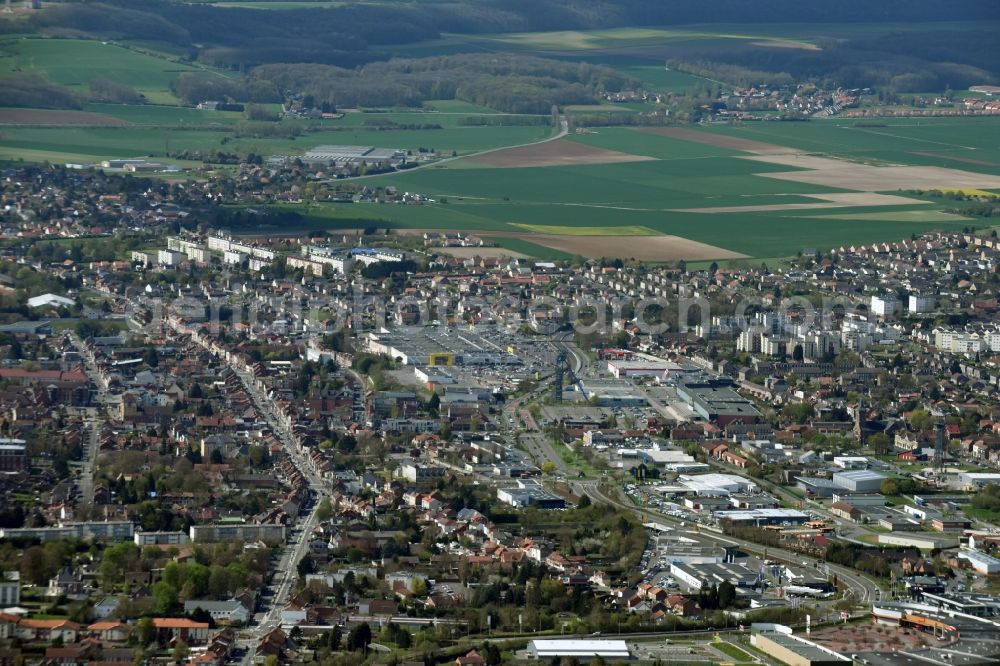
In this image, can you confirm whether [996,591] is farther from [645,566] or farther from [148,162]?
[148,162]

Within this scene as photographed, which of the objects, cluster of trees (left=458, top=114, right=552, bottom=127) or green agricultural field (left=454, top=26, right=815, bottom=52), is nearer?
cluster of trees (left=458, top=114, right=552, bottom=127)

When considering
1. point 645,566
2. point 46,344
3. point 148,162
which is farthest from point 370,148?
point 645,566

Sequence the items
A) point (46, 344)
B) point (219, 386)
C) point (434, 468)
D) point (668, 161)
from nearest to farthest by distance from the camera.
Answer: point (434, 468) < point (219, 386) < point (46, 344) < point (668, 161)

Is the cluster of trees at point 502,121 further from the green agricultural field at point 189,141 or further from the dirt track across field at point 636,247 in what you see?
the dirt track across field at point 636,247

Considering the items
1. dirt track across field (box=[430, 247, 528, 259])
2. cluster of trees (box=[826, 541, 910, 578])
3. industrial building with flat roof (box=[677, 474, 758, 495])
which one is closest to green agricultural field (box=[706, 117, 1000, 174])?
dirt track across field (box=[430, 247, 528, 259])

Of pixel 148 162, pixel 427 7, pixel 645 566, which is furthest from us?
pixel 427 7

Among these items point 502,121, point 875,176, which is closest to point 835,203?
point 875,176

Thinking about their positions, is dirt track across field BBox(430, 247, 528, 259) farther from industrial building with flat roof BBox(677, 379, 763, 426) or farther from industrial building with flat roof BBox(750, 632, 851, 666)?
industrial building with flat roof BBox(750, 632, 851, 666)

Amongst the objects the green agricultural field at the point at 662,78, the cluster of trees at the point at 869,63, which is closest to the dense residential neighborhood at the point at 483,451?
the green agricultural field at the point at 662,78
